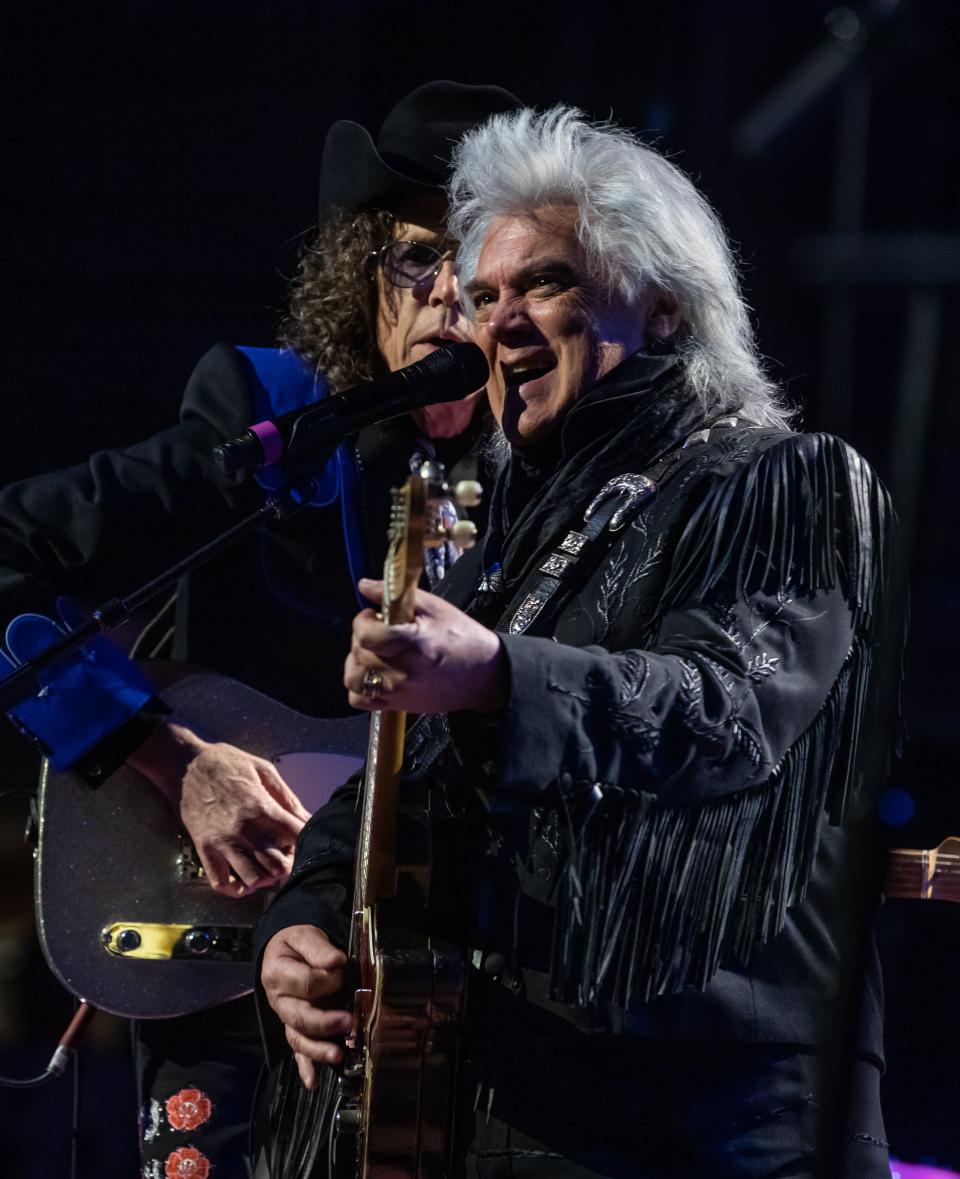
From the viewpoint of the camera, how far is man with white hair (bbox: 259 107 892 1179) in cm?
145

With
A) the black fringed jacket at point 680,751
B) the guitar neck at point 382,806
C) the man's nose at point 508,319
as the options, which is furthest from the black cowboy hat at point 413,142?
the guitar neck at point 382,806

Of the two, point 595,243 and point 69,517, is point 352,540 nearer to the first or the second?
point 69,517

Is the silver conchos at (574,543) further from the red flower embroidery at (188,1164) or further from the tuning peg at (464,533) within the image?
the red flower embroidery at (188,1164)

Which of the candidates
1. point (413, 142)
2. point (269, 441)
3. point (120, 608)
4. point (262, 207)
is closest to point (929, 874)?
point (269, 441)

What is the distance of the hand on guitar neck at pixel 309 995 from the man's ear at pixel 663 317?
97cm

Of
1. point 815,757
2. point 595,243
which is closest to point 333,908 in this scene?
point 815,757

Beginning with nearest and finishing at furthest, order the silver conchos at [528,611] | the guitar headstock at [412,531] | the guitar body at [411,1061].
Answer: the guitar headstock at [412,531]
the guitar body at [411,1061]
the silver conchos at [528,611]

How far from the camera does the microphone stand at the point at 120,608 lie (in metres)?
2.06

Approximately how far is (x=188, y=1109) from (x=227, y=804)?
1.91 ft

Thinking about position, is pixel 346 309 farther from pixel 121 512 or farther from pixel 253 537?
pixel 121 512

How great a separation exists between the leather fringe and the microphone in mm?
505

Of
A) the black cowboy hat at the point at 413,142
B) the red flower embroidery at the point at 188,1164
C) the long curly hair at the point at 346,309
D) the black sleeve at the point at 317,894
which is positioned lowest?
the red flower embroidery at the point at 188,1164

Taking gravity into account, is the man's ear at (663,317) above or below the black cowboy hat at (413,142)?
below

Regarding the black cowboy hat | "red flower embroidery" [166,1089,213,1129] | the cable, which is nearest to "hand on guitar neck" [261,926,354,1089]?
"red flower embroidery" [166,1089,213,1129]
